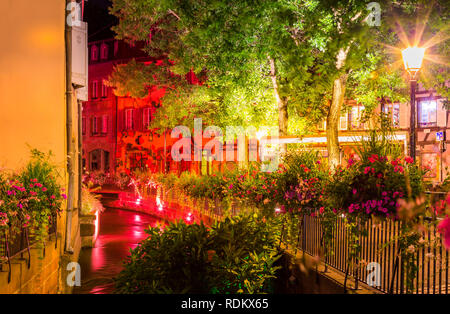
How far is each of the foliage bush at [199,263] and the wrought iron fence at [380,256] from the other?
57.5 inches

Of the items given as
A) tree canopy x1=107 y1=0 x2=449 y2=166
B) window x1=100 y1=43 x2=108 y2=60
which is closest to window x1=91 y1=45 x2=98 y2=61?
window x1=100 y1=43 x2=108 y2=60

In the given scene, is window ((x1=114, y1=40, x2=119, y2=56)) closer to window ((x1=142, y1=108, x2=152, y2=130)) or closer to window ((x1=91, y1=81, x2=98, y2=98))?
window ((x1=91, y1=81, x2=98, y2=98))

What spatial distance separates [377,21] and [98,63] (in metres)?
37.1

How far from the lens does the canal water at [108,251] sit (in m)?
8.48

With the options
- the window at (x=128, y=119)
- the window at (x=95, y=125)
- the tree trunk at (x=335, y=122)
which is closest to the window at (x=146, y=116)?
the window at (x=128, y=119)

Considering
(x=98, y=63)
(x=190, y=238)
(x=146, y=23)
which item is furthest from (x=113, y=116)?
(x=190, y=238)

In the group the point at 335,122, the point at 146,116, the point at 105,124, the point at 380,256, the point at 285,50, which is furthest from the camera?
the point at 105,124

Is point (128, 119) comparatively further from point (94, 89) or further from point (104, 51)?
point (104, 51)

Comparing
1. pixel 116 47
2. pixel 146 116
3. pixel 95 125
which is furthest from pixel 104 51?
pixel 146 116

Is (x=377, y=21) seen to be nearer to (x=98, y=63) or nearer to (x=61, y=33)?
(x=61, y=33)

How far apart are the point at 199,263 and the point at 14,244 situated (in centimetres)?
302

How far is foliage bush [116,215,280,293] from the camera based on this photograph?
15.3 ft

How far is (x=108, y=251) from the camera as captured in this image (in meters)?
12.1

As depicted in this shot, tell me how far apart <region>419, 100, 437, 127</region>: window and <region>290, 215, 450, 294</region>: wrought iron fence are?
24576 mm
